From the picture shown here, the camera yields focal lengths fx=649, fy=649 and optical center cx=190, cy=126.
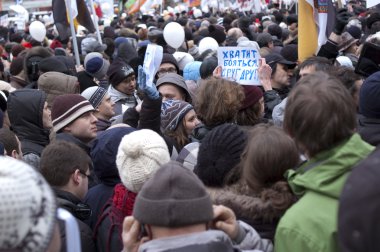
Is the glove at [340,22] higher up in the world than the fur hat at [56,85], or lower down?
higher up

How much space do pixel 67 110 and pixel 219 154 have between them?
2.01m

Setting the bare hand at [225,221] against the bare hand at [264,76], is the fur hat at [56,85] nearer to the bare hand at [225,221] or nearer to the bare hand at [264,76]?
the bare hand at [264,76]

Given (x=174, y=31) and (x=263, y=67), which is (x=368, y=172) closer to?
(x=263, y=67)

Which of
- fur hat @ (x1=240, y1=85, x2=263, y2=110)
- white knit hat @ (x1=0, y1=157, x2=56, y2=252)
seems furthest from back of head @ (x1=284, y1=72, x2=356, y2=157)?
fur hat @ (x1=240, y1=85, x2=263, y2=110)

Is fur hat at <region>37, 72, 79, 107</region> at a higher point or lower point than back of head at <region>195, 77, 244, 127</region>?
lower

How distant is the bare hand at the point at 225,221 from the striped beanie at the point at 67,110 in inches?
102

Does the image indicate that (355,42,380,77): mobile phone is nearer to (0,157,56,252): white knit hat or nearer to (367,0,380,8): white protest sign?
(367,0,380,8): white protest sign

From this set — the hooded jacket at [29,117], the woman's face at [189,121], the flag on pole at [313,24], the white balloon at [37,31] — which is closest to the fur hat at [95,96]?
the hooded jacket at [29,117]

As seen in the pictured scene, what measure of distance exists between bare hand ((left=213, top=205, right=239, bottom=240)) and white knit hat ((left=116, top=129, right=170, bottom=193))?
71cm

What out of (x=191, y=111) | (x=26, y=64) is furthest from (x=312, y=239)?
(x=26, y=64)

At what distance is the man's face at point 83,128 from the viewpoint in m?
4.71

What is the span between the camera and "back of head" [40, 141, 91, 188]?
3.47 meters

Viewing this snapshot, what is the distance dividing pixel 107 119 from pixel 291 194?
121 inches

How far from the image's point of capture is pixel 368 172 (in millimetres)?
1439
